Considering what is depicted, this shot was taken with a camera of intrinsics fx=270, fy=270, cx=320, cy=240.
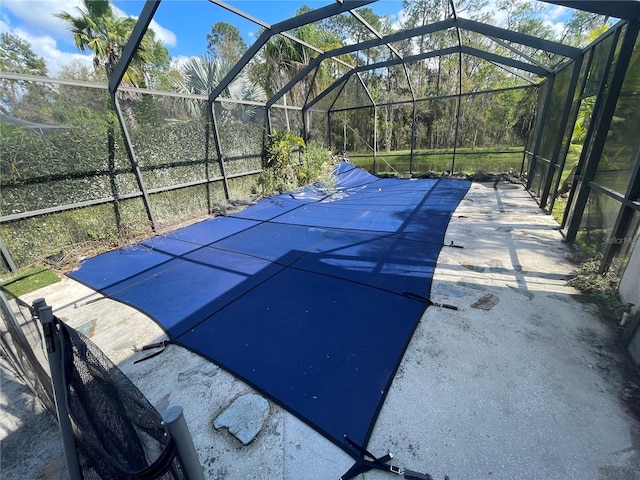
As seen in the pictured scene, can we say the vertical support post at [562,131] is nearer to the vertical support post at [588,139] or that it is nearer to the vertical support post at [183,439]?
the vertical support post at [588,139]

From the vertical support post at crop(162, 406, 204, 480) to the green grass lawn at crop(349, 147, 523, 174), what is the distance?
9773 mm

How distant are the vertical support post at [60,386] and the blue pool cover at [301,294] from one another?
0.99 m

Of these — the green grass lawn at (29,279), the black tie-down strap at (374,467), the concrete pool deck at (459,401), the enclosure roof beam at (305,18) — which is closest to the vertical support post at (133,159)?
the green grass lawn at (29,279)

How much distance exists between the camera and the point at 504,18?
16.3m

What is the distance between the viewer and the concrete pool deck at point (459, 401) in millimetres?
1340

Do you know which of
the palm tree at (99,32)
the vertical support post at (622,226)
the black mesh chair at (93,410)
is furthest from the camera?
the palm tree at (99,32)

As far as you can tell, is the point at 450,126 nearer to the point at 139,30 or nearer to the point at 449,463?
the point at 139,30

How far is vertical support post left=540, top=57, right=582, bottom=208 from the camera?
442 cm

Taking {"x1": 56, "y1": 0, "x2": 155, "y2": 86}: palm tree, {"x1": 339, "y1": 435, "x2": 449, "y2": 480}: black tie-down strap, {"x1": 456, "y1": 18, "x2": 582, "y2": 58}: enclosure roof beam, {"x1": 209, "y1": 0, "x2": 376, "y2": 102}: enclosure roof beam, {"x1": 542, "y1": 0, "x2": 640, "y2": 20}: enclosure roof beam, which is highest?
{"x1": 56, "y1": 0, "x2": 155, "y2": 86}: palm tree

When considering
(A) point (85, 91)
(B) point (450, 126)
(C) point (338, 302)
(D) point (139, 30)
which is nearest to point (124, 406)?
(C) point (338, 302)

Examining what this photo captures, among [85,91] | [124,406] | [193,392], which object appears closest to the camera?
[124,406]

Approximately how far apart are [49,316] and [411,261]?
323 centimetres

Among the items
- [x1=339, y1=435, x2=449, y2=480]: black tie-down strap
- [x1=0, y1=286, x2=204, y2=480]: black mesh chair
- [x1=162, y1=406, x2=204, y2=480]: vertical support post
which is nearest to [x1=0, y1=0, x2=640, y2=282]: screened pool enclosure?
[x1=339, y1=435, x2=449, y2=480]: black tie-down strap

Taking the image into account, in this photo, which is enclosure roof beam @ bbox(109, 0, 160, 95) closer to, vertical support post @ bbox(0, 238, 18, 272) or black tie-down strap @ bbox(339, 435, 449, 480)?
vertical support post @ bbox(0, 238, 18, 272)
